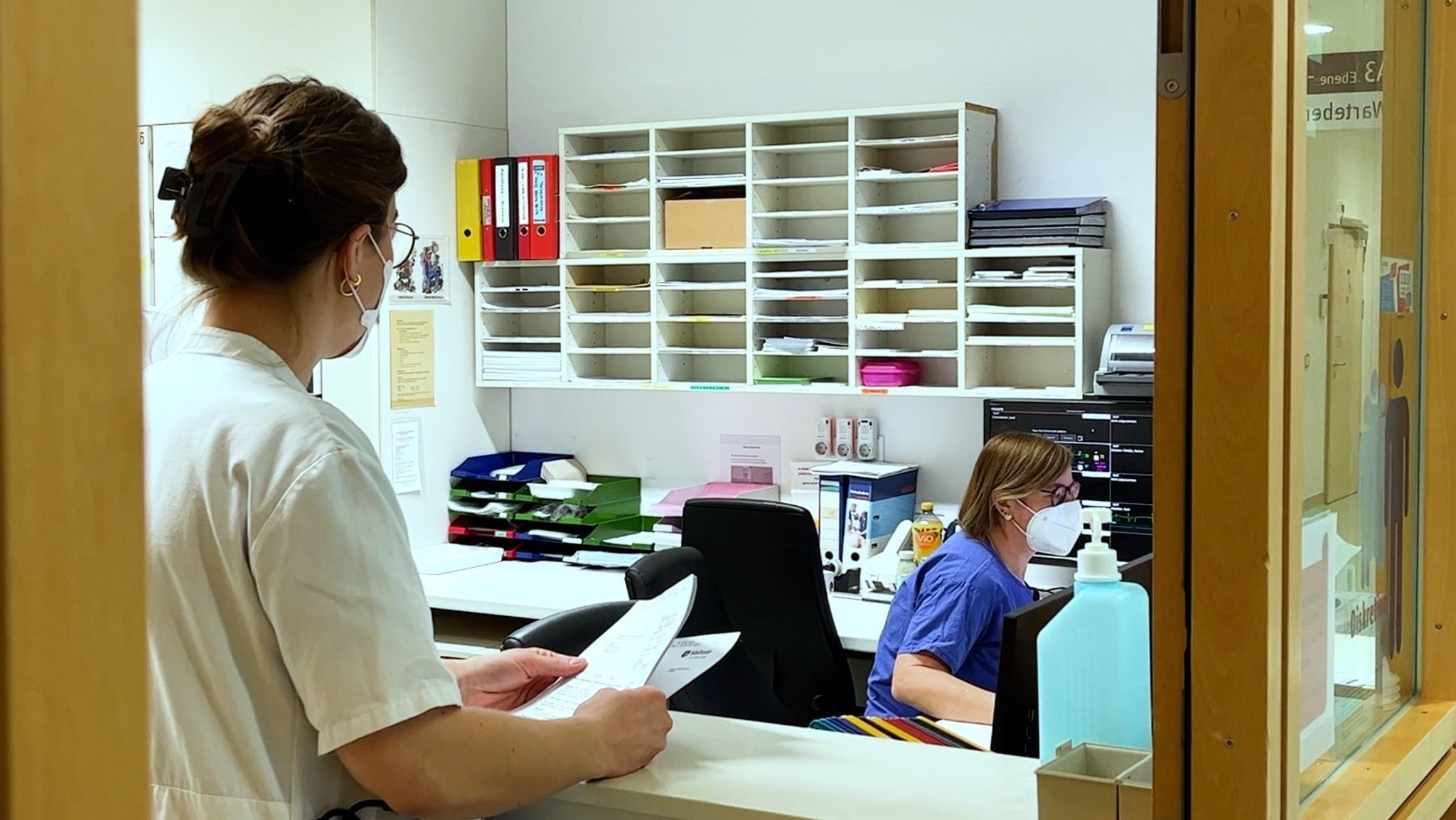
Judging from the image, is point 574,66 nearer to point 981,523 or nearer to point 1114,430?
point 1114,430

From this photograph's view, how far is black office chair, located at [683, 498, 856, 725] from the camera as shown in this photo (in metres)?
3.66

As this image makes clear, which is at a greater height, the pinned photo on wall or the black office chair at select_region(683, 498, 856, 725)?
the pinned photo on wall

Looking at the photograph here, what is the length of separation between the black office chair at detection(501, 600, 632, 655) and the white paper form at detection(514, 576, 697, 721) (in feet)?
0.75

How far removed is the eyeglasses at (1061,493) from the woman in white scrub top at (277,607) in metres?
1.98

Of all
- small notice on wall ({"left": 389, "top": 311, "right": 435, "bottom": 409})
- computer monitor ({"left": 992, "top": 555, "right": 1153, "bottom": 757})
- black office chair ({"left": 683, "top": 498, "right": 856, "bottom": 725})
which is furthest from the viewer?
small notice on wall ({"left": 389, "top": 311, "right": 435, "bottom": 409})

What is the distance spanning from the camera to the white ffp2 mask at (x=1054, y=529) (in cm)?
317

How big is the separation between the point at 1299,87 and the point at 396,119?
4.26 m

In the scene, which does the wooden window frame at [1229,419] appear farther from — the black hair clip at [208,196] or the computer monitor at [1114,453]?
the computer monitor at [1114,453]

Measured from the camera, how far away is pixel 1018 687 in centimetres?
203

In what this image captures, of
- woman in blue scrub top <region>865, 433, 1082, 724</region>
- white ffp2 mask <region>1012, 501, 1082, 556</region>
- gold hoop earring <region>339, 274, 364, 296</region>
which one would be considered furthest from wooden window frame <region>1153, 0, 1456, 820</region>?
A: white ffp2 mask <region>1012, 501, 1082, 556</region>

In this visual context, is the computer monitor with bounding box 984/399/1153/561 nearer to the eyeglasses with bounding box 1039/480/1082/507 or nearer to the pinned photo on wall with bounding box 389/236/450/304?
the eyeglasses with bounding box 1039/480/1082/507

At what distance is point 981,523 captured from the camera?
312 cm

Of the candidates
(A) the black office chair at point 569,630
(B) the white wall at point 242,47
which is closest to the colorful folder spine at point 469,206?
(B) the white wall at point 242,47

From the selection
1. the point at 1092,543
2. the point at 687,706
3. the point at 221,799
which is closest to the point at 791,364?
the point at 687,706
